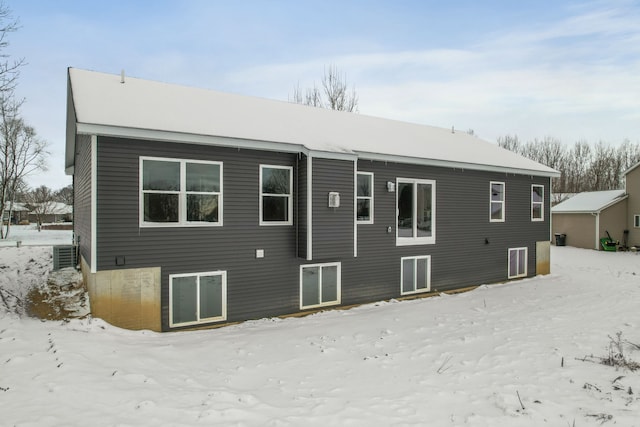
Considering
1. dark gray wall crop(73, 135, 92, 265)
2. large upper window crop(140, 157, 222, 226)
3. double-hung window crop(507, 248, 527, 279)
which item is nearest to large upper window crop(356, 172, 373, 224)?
large upper window crop(140, 157, 222, 226)

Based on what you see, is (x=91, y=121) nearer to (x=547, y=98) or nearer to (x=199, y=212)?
(x=199, y=212)

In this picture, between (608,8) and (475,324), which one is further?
(608,8)

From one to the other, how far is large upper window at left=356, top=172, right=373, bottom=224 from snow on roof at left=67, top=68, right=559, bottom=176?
0.62 m

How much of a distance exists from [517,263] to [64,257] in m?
15.7

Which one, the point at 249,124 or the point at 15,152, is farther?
the point at 15,152

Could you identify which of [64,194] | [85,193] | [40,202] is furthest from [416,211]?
[64,194]

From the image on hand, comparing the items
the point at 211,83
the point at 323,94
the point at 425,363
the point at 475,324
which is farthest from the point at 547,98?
the point at 425,363

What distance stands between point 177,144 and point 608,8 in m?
15.6

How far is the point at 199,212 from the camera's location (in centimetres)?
843

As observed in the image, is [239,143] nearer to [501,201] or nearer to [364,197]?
[364,197]

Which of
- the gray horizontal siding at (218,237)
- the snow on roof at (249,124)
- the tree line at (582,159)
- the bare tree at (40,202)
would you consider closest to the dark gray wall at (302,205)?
the gray horizontal siding at (218,237)

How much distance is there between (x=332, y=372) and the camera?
5840 millimetres

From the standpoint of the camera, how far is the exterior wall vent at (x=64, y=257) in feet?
36.3

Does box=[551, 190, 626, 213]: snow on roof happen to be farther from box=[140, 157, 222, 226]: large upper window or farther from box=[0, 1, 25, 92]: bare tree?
box=[0, 1, 25, 92]: bare tree
